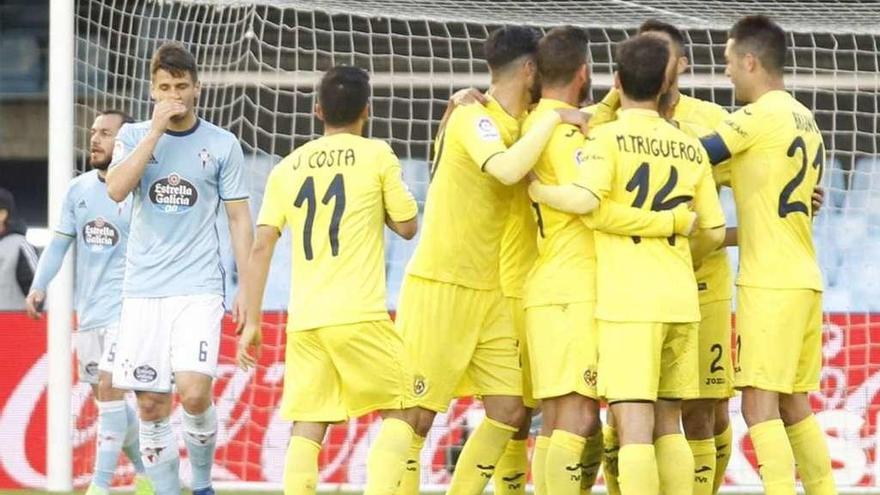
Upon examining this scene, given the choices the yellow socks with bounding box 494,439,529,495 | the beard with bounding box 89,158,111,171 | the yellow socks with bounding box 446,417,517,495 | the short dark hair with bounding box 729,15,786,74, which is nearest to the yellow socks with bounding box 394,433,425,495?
the yellow socks with bounding box 446,417,517,495

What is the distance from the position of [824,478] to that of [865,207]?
15.9 ft

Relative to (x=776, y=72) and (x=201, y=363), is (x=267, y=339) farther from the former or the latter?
(x=776, y=72)

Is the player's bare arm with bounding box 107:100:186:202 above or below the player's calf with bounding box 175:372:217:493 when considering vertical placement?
above

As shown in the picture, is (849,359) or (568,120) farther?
(849,359)

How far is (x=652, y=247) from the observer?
7.43 m

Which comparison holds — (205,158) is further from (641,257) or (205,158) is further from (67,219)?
(641,257)

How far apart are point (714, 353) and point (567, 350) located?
0.90 meters

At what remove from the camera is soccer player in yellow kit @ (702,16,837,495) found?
7.77 metres

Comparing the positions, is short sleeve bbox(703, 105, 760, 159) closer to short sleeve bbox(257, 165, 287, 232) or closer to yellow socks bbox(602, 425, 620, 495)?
yellow socks bbox(602, 425, 620, 495)

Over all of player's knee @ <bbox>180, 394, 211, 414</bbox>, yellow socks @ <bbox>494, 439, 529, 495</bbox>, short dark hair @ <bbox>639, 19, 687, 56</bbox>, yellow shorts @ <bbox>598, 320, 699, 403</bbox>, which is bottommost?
yellow socks @ <bbox>494, 439, 529, 495</bbox>

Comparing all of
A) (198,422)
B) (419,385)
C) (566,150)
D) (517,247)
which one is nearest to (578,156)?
(566,150)

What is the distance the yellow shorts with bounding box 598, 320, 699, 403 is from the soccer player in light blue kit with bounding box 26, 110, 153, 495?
116 inches

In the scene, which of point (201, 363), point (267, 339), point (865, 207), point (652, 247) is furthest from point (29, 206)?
point (652, 247)

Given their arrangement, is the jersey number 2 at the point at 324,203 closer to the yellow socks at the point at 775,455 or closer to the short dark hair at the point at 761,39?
the short dark hair at the point at 761,39
